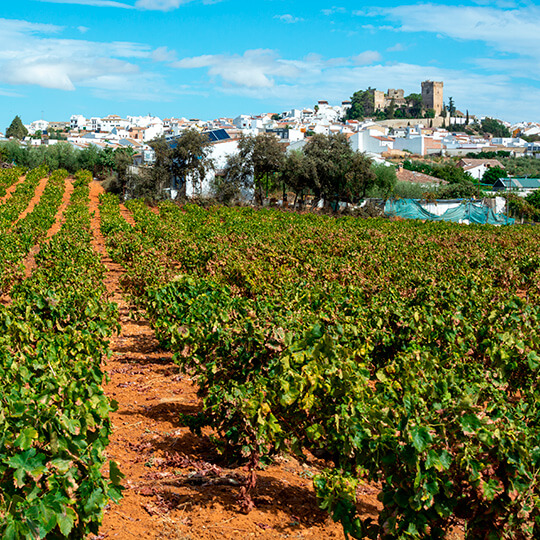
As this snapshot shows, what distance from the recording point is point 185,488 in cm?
A: 544

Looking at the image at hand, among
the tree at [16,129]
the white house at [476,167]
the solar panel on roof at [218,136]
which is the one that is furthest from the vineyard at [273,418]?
the tree at [16,129]

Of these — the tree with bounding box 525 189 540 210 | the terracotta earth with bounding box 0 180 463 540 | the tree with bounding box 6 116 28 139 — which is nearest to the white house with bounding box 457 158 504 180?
the tree with bounding box 525 189 540 210

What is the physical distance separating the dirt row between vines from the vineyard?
0.06 ft

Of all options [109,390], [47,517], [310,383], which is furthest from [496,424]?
[109,390]

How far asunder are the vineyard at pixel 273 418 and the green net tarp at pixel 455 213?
33.2m

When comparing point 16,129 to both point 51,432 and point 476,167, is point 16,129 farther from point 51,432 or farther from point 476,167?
point 51,432

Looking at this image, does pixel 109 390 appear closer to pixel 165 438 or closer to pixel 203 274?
pixel 165 438

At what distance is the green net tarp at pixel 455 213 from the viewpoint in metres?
43.2

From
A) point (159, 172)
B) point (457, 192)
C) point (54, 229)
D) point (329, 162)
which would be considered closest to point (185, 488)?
point (54, 229)

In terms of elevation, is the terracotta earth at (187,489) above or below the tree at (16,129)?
below

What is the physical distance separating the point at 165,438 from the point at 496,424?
3.73 metres

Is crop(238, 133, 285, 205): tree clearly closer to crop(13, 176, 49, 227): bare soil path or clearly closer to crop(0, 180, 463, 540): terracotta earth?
crop(13, 176, 49, 227): bare soil path

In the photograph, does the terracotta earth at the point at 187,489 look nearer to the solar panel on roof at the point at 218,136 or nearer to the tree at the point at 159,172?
the tree at the point at 159,172

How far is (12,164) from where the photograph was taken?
69.1m
